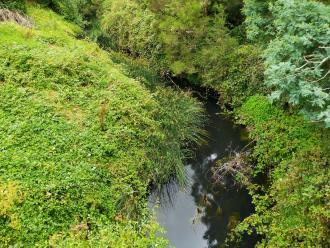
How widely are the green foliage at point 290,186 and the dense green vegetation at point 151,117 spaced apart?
36 millimetres

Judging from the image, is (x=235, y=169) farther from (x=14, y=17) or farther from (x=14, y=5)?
(x=14, y=5)

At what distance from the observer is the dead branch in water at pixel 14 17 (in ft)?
52.9

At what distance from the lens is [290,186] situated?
8.56 metres

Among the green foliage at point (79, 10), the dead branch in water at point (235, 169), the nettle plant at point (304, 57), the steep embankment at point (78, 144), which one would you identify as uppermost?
the nettle plant at point (304, 57)

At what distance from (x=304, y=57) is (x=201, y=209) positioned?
5026mm

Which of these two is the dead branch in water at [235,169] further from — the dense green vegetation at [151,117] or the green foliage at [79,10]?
the green foliage at [79,10]

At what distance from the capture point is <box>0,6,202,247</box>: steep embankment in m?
8.09

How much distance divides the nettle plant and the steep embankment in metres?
4.25

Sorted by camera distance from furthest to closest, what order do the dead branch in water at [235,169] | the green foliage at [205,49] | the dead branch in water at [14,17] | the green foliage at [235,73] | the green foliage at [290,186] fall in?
the dead branch in water at [14,17]
the green foliage at [205,49]
the green foliage at [235,73]
the dead branch in water at [235,169]
the green foliage at [290,186]

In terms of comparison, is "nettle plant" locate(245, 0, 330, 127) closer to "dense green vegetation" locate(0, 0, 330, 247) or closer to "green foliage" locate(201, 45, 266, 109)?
"dense green vegetation" locate(0, 0, 330, 247)

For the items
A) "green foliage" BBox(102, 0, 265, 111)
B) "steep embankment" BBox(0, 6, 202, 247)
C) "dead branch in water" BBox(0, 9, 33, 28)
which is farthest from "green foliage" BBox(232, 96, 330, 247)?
"dead branch in water" BBox(0, 9, 33, 28)

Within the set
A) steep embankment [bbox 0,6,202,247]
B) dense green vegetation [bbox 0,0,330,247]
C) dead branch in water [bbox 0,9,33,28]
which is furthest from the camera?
dead branch in water [bbox 0,9,33,28]

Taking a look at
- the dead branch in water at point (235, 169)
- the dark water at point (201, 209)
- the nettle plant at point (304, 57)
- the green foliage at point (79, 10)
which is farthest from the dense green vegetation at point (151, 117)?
the green foliage at point (79, 10)

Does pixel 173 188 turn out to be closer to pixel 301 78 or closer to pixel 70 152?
pixel 70 152
